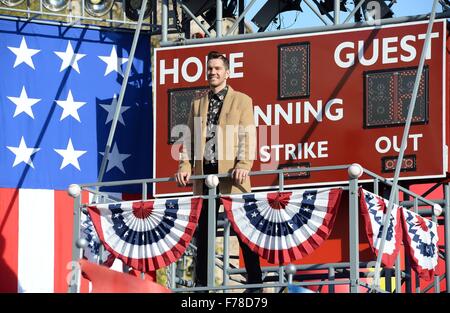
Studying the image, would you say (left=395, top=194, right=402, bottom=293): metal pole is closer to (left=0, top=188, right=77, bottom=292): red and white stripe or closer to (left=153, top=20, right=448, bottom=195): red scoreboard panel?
(left=153, top=20, right=448, bottom=195): red scoreboard panel

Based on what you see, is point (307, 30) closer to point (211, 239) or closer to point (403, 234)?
point (403, 234)

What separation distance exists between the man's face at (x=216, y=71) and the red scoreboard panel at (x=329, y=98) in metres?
3.30

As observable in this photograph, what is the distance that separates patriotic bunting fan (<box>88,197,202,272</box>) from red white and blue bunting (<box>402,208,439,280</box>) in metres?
2.56

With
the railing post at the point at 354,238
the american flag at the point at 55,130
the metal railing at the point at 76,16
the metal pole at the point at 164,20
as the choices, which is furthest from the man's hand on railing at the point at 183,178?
the metal railing at the point at 76,16

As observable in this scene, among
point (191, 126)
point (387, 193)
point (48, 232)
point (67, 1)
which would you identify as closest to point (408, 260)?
point (387, 193)

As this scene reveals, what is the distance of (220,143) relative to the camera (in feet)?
59.8

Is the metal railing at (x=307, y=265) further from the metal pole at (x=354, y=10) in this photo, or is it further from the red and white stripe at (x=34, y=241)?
the metal pole at (x=354, y=10)

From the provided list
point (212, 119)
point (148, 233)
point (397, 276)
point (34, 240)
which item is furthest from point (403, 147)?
point (34, 240)

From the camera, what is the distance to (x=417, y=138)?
2075cm

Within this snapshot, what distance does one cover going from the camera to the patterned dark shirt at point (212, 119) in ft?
60.7

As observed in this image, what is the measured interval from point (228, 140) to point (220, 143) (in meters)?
0.09

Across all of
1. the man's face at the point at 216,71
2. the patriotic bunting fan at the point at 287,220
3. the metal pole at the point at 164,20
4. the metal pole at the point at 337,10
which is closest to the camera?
the man's face at the point at 216,71

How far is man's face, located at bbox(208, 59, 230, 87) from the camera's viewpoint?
18172 mm
